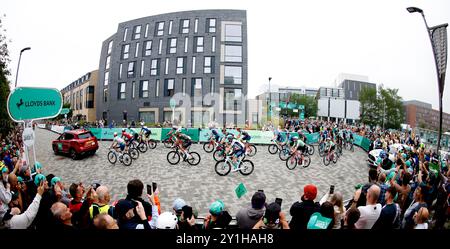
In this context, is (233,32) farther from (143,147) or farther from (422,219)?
(422,219)

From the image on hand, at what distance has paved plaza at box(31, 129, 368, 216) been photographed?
598 cm

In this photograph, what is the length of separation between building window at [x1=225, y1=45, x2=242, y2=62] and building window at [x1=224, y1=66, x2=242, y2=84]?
1.26 m

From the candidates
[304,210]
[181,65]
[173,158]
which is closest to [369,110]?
[304,210]

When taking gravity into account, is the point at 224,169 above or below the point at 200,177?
above

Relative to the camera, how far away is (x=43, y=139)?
574cm

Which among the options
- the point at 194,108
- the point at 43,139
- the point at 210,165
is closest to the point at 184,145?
the point at 210,165

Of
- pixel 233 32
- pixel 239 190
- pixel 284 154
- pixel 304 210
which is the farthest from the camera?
pixel 233 32

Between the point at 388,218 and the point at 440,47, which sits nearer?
the point at 388,218

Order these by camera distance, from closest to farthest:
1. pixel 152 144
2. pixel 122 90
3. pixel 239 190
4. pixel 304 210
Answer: pixel 304 210 < pixel 239 190 < pixel 122 90 < pixel 152 144

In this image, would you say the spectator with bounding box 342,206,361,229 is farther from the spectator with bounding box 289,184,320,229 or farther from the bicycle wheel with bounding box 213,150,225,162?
the bicycle wheel with bounding box 213,150,225,162

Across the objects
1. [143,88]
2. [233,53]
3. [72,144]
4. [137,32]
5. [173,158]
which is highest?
[233,53]

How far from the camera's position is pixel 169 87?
23.0 metres

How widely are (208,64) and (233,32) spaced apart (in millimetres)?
5055

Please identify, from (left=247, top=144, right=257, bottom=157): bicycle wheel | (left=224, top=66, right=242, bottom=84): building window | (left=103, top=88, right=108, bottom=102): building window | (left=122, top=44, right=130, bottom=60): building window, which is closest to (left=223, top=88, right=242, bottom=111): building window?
(left=224, top=66, right=242, bottom=84): building window
